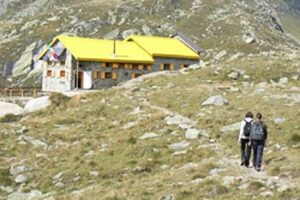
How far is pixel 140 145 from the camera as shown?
32.4m

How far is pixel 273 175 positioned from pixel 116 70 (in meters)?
51.3

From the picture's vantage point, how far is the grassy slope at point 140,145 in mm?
24031

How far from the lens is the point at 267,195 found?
66.7ft

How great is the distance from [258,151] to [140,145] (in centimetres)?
990

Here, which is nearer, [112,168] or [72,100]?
[112,168]

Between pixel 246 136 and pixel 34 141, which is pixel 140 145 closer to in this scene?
pixel 34 141

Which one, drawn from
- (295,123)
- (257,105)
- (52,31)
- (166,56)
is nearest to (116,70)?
(166,56)

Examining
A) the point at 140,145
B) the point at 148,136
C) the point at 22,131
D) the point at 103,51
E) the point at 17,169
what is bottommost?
the point at 17,169

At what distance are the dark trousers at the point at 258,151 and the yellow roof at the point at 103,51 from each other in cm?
4767

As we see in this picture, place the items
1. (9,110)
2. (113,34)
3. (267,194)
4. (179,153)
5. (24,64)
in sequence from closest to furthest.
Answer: (267,194) → (179,153) → (9,110) → (24,64) → (113,34)

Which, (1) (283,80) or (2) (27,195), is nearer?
(2) (27,195)

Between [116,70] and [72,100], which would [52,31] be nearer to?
[116,70]

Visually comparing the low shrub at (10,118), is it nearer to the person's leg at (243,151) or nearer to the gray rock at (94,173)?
the gray rock at (94,173)

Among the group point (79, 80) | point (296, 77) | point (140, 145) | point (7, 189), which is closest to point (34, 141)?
point (140, 145)
